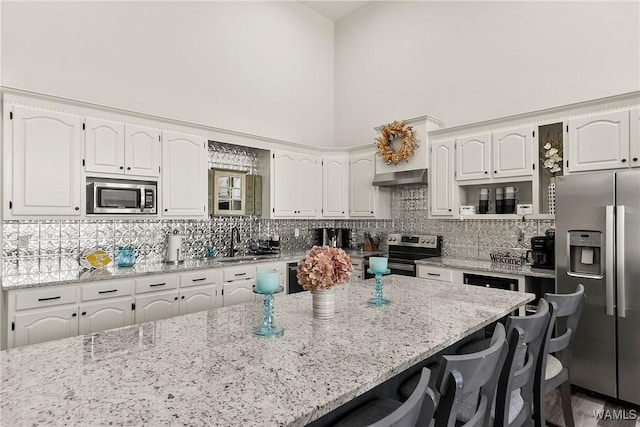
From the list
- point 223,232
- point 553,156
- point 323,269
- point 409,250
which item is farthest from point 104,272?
point 553,156

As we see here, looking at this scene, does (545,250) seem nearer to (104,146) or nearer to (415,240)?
(415,240)

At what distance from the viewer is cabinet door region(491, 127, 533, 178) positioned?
11.5 ft

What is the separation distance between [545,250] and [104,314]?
3.87m

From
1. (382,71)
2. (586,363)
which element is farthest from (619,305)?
(382,71)

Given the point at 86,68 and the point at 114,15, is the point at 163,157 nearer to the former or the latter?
the point at 86,68

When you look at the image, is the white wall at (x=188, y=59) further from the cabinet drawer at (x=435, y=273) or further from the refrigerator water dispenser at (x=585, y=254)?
the refrigerator water dispenser at (x=585, y=254)

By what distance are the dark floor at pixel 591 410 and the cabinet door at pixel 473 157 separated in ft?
6.81

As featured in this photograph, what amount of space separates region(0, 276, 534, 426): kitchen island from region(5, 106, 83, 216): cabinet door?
2.08 metres

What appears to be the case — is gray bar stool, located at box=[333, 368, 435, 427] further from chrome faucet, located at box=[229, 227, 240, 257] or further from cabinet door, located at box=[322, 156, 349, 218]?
cabinet door, located at box=[322, 156, 349, 218]

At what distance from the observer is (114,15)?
3791mm

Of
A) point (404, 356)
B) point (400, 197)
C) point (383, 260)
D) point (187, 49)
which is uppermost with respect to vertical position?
point (187, 49)

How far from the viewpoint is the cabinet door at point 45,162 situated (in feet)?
9.46

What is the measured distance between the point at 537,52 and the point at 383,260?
3.34 meters

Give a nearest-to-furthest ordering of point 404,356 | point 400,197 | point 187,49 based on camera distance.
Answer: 1. point 404,356
2. point 187,49
3. point 400,197
